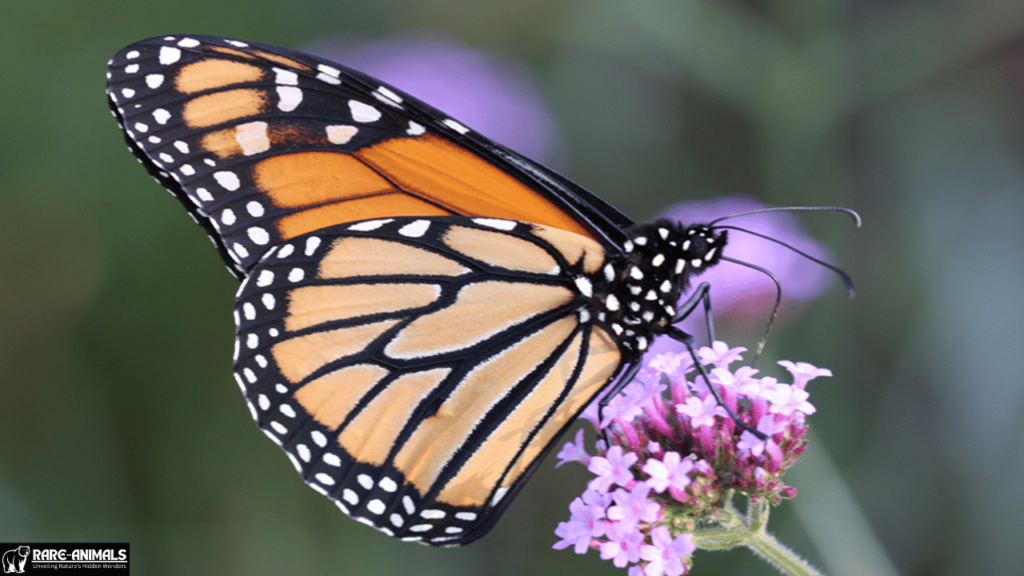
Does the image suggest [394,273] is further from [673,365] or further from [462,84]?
[462,84]

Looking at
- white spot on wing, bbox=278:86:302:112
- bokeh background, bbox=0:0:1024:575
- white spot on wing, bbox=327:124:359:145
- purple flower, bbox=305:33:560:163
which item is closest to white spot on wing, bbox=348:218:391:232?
white spot on wing, bbox=327:124:359:145

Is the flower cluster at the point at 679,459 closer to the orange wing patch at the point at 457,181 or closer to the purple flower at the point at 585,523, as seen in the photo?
the purple flower at the point at 585,523

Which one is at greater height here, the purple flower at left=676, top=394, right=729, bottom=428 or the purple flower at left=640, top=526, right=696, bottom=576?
the purple flower at left=676, top=394, right=729, bottom=428

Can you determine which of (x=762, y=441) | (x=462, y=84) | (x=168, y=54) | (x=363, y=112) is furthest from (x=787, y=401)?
(x=462, y=84)

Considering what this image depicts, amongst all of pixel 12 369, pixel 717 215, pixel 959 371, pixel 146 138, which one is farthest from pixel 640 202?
pixel 12 369

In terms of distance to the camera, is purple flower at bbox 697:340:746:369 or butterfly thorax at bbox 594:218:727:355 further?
butterfly thorax at bbox 594:218:727:355

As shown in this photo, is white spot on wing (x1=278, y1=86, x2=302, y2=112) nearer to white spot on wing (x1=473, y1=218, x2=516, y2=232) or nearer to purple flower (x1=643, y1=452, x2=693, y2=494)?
white spot on wing (x1=473, y1=218, x2=516, y2=232)
